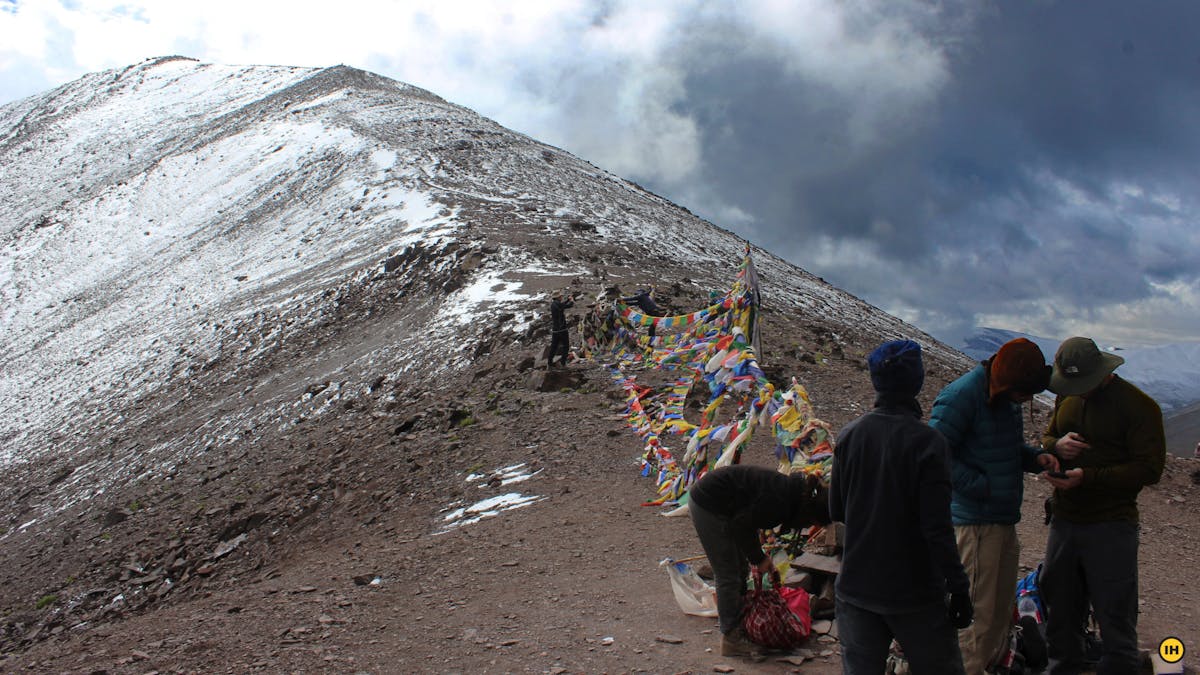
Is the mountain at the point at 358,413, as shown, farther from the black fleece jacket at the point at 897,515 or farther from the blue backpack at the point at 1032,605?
the black fleece jacket at the point at 897,515

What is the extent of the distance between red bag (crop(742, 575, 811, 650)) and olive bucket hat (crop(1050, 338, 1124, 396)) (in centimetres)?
196

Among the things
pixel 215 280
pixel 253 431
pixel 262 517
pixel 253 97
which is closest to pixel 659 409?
pixel 262 517

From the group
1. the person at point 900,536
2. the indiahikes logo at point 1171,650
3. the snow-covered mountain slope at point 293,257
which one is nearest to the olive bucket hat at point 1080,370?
the person at point 900,536

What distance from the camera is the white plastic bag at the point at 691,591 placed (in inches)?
220

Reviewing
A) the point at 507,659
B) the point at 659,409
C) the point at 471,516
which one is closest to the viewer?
the point at 507,659

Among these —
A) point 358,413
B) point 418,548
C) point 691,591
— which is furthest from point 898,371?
point 358,413

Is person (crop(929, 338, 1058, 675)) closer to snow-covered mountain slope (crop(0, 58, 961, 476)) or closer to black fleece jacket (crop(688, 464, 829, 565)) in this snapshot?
black fleece jacket (crop(688, 464, 829, 565))

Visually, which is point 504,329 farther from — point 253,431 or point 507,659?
point 507,659

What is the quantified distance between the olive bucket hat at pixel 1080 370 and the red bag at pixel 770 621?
77.2 inches

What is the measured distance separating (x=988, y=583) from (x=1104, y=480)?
0.77 meters

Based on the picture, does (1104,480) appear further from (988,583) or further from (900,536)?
(900,536)

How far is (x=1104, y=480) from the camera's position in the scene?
A: 4098 millimetres

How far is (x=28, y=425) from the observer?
2306 centimetres

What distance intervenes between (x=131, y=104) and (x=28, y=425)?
55570 mm
